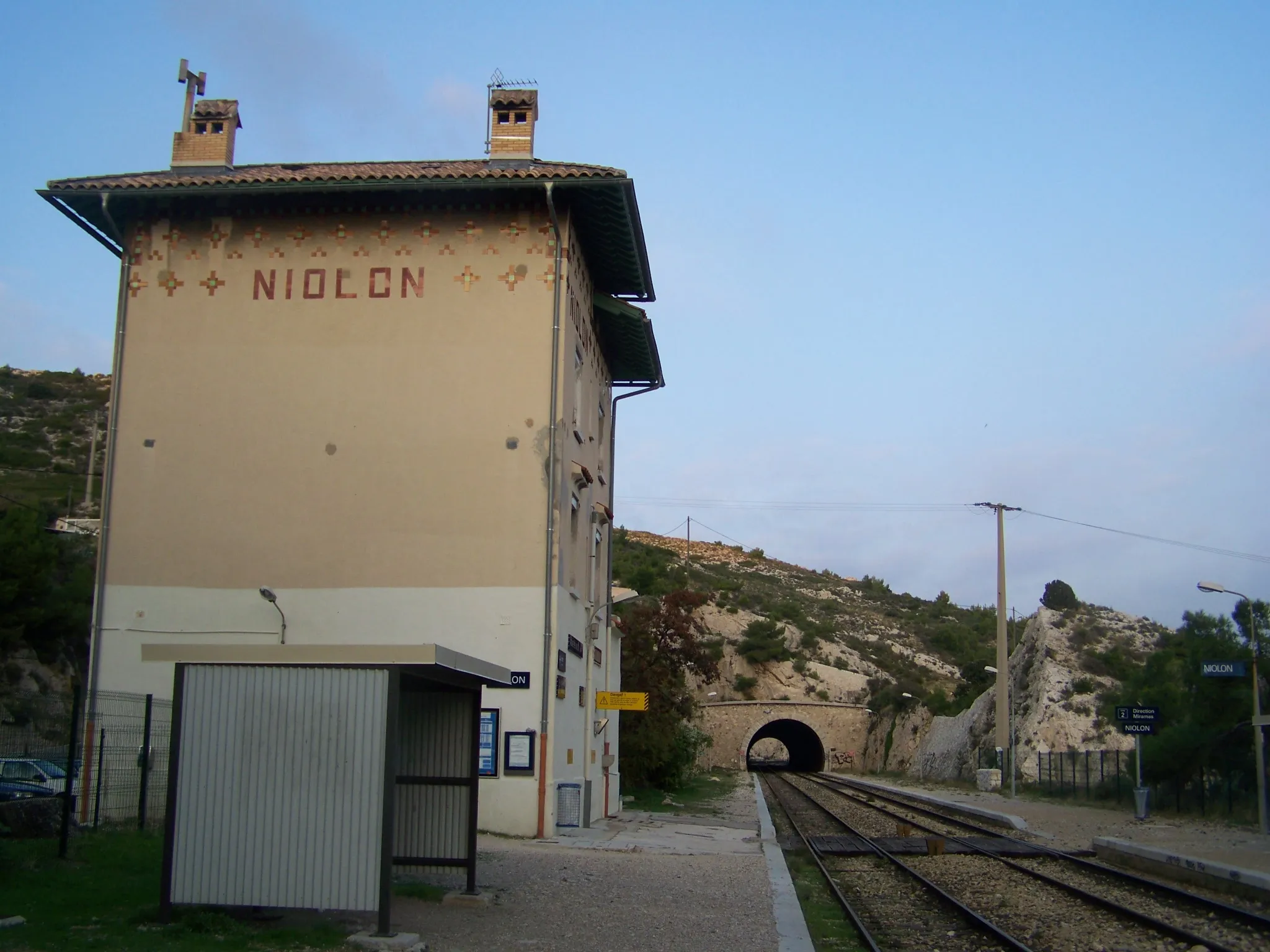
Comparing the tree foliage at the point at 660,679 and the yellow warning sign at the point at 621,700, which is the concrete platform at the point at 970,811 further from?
the yellow warning sign at the point at 621,700

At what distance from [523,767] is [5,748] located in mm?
7279

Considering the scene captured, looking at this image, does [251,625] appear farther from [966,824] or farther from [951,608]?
[951,608]

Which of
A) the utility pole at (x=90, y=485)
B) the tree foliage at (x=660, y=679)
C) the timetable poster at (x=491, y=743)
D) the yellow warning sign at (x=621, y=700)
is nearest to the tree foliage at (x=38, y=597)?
the utility pole at (x=90, y=485)

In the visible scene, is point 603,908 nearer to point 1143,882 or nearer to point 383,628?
point 1143,882

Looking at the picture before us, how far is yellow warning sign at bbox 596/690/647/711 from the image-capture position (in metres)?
19.3

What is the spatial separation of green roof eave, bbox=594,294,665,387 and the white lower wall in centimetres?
650

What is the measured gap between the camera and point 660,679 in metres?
30.0

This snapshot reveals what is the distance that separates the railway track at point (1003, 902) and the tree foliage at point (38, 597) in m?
22.4

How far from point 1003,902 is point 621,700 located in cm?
866

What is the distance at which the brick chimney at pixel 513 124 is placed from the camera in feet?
64.7

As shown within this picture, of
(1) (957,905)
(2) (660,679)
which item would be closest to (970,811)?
(2) (660,679)

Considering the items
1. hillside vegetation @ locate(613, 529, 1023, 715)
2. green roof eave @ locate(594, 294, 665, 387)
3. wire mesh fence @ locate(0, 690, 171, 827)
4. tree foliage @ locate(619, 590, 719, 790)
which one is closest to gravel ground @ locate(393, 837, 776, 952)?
wire mesh fence @ locate(0, 690, 171, 827)

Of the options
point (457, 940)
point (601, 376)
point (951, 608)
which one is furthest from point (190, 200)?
point (951, 608)

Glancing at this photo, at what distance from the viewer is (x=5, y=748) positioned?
37.9 feet
